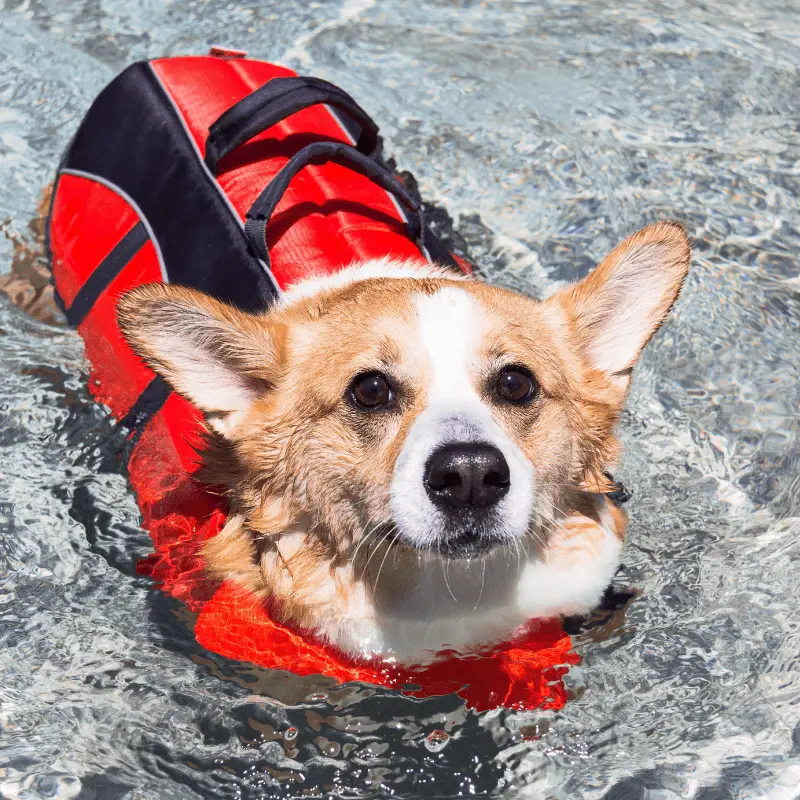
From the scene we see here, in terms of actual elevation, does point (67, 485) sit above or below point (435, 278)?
below

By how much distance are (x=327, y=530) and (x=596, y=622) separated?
0.92 m

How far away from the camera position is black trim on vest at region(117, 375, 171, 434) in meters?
3.52

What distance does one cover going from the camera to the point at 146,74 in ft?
13.5

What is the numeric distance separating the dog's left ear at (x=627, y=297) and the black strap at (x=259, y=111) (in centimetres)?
120

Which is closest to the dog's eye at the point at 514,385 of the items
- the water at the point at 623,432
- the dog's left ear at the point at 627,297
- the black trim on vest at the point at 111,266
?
the dog's left ear at the point at 627,297

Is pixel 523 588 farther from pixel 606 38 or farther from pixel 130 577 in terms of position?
pixel 606 38

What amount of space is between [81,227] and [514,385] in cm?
216

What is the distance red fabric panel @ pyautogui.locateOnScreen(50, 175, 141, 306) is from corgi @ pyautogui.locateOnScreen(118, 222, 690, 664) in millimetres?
1133

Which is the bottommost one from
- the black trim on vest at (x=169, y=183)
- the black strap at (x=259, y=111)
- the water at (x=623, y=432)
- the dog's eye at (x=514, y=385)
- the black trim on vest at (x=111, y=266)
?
the water at (x=623, y=432)

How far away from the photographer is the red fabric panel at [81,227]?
400 centimetres

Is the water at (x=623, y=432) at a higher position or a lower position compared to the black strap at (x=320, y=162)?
lower

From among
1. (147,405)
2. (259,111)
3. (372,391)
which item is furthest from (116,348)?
(372,391)

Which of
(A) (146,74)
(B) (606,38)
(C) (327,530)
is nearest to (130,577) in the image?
(C) (327,530)

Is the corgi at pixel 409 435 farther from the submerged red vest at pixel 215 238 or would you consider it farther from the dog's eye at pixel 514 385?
the submerged red vest at pixel 215 238
